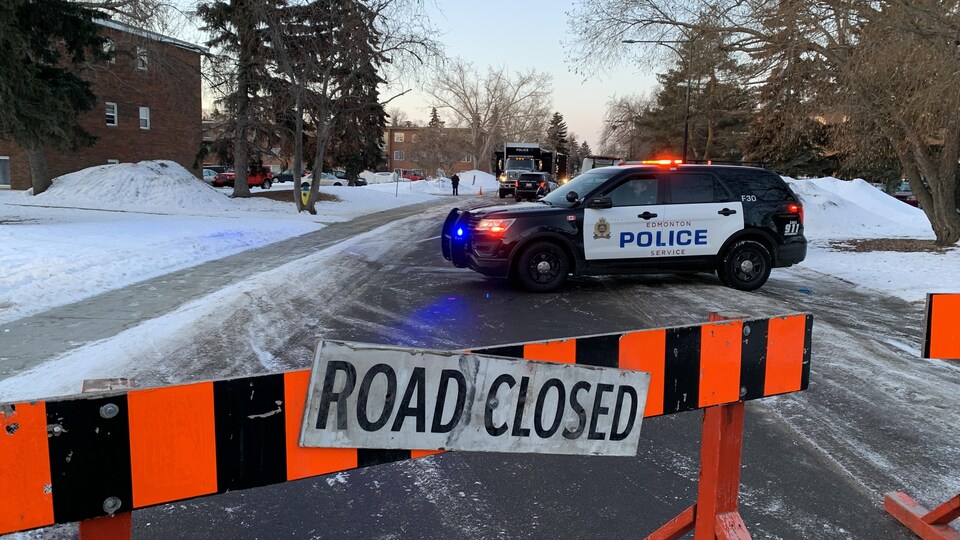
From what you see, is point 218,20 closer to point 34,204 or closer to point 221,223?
point 34,204

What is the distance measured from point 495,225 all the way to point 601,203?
155 centimetres

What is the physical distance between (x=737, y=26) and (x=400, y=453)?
16.4 metres

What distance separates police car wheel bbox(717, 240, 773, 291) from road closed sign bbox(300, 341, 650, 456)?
27.1 feet

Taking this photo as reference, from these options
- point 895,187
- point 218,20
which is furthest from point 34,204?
point 895,187

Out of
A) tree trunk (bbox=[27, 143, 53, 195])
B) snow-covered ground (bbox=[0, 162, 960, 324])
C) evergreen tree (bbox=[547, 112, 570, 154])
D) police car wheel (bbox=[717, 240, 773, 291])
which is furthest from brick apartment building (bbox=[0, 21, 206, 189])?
evergreen tree (bbox=[547, 112, 570, 154])

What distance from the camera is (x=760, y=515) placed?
343 centimetres

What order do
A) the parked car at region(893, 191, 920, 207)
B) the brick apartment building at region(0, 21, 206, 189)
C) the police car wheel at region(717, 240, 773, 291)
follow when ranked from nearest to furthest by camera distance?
the police car wheel at region(717, 240, 773, 291) → the brick apartment building at region(0, 21, 206, 189) → the parked car at region(893, 191, 920, 207)

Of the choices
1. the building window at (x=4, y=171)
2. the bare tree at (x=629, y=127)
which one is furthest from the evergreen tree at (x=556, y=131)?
the building window at (x=4, y=171)

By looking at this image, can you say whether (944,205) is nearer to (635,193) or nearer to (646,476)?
(635,193)

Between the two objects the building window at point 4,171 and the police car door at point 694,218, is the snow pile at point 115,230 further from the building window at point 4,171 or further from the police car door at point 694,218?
the police car door at point 694,218

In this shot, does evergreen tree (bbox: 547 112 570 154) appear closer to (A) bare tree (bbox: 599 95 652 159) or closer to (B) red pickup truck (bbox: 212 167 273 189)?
(A) bare tree (bbox: 599 95 652 159)

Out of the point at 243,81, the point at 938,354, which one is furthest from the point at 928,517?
the point at 243,81

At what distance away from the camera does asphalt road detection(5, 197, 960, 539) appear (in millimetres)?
3348

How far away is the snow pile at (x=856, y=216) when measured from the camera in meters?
22.1
